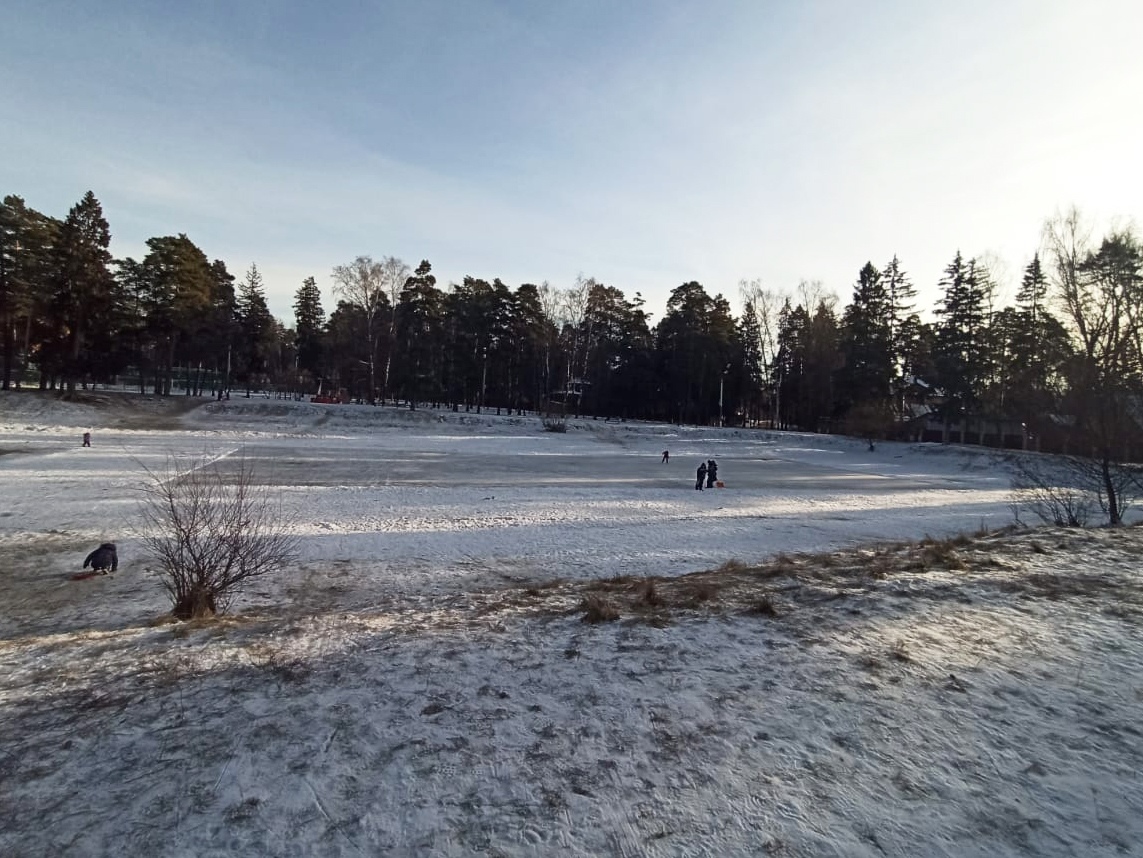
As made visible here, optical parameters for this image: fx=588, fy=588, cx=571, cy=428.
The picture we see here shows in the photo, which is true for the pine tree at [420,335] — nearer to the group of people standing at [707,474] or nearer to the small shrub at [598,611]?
the group of people standing at [707,474]

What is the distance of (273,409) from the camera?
158ft

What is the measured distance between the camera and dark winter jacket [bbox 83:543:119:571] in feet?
28.4

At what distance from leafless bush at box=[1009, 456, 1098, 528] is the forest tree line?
120 inches

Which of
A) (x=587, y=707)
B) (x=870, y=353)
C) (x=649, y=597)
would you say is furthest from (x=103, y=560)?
(x=870, y=353)

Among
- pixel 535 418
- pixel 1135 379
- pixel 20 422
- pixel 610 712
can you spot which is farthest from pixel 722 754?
pixel 535 418

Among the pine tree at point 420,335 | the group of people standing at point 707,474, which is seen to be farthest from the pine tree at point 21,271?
the group of people standing at point 707,474

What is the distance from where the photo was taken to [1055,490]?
2223 cm

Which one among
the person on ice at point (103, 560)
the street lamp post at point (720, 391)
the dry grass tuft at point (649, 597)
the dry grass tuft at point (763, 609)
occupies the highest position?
the street lamp post at point (720, 391)

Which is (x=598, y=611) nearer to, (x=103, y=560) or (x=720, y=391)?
(x=103, y=560)

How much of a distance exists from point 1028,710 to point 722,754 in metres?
2.28

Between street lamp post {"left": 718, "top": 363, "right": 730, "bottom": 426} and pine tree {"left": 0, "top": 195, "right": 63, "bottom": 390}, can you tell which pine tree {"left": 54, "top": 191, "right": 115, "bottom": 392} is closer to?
pine tree {"left": 0, "top": 195, "right": 63, "bottom": 390}

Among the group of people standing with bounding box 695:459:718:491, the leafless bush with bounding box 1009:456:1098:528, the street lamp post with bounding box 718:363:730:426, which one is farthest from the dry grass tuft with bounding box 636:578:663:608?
the street lamp post with bounding box 718:363:730:426

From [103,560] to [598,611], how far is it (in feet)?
25.2

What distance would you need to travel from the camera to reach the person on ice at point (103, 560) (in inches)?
341
